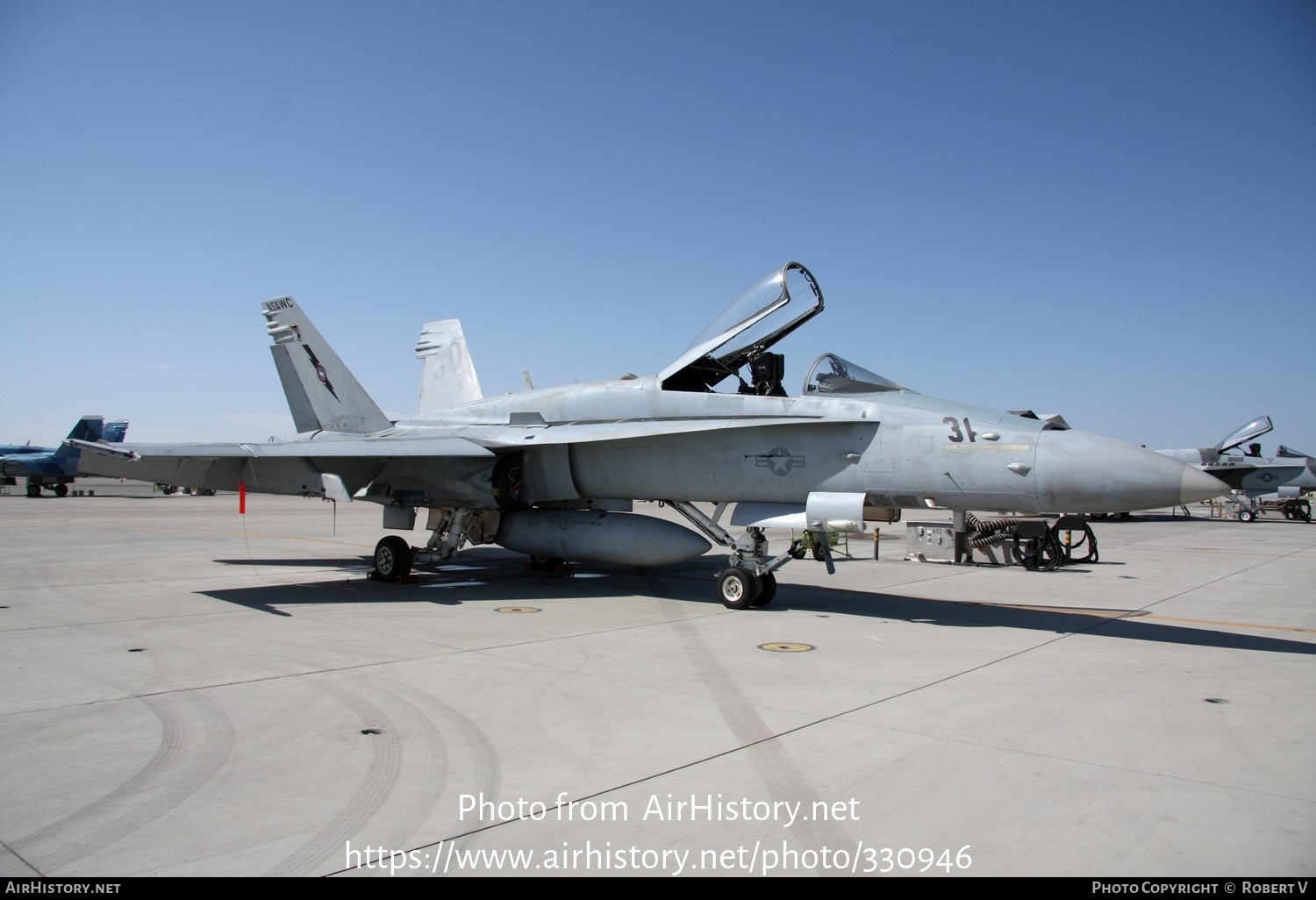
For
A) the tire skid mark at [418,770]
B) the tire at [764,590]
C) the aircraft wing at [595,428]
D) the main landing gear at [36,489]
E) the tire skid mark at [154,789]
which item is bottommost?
the tire skid mark at [154,789]

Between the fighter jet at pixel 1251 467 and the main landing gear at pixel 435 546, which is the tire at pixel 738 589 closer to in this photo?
the main landing gear at pixel 435 546

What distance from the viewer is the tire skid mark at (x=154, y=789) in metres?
3.28

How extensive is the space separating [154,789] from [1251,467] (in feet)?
131

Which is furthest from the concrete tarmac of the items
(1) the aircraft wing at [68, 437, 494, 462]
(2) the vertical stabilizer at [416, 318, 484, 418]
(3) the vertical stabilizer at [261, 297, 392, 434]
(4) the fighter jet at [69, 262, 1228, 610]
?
(2) the vertical stabilizer at [416, 318, 484, 418]

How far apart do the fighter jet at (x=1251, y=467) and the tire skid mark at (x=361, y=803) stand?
117 ft

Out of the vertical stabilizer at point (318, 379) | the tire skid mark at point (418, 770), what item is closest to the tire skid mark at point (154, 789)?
the tire skid mark at point (418, 770)

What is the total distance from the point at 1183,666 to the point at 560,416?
24.9 feet

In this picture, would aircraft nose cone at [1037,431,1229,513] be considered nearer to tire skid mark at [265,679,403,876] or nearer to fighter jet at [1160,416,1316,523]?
tire skid mark at [265,679,403,876]

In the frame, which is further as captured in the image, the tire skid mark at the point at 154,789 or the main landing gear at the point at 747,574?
the main landing gear at the point at 747,574

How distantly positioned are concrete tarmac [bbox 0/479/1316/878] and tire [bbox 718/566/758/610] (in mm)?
168

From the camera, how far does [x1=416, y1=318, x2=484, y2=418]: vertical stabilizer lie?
648 inches

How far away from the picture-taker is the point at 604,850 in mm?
3311

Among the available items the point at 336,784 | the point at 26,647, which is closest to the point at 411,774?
the point at 336,784

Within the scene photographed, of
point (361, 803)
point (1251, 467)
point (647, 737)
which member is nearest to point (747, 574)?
point (647, 737)
